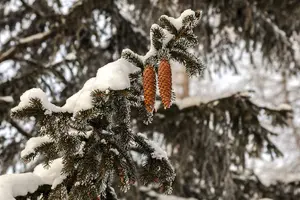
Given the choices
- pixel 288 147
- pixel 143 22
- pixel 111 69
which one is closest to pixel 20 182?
pixel 111 69

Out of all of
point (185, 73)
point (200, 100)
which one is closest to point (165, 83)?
point (185, 73)

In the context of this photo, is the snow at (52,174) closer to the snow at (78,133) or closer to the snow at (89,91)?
the snow at (78,133)

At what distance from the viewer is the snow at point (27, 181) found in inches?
70.3

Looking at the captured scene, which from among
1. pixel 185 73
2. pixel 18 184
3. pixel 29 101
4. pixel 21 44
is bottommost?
pixel 18 184

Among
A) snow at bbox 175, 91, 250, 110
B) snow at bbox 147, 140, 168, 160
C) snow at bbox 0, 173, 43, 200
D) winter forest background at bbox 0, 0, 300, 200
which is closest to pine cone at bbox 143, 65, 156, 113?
snow at bbox 147, 140, 168, 160

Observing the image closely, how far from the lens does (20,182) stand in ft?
6.13

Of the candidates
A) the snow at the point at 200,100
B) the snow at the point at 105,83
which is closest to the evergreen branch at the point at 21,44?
the snow at the point at 200,100

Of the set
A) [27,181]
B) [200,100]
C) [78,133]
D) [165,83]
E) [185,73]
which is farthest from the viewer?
[200,100]

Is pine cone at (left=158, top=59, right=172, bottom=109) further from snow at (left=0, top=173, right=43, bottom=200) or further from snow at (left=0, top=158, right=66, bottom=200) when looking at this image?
snow at (left=0, top=173, right=43, bottom=200)

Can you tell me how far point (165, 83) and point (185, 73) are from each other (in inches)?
79.4

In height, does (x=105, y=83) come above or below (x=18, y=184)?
above

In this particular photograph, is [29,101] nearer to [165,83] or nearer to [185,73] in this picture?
[165,83]

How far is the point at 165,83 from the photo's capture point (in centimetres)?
154

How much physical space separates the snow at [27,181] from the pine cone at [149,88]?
1.90ft
